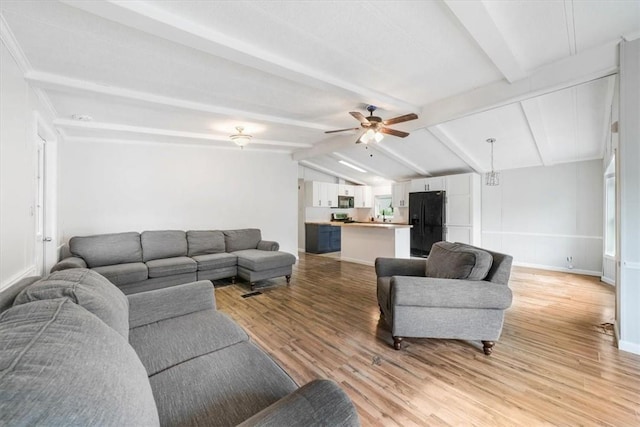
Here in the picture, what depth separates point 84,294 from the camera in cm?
126

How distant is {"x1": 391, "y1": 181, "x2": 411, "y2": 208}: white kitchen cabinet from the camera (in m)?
7.90

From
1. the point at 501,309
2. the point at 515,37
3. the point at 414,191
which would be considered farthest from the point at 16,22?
the point at 414,191

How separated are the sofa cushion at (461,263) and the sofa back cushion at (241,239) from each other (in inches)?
137

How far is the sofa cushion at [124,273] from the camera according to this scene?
346 centimetres

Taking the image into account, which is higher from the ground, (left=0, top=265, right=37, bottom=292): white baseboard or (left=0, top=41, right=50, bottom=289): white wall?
(left=0, top=41, right=50, bottom=289): white wall

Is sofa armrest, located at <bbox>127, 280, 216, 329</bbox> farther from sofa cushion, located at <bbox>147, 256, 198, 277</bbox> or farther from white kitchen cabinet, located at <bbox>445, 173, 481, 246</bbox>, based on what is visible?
white kitchen cabinet, located at <bbox>445, 173, 481, 246</bbox>

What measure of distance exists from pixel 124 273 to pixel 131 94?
2.22 meters

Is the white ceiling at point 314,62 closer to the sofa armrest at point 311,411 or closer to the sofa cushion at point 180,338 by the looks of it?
the sofa cushion at point 180,338

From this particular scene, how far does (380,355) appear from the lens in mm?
2340

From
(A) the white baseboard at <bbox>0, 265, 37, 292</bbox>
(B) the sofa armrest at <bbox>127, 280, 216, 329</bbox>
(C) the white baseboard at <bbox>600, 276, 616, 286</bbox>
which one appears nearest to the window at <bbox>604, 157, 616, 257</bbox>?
(C) the white baseboard at <bbox>600, 276, 616, 286</bbox>

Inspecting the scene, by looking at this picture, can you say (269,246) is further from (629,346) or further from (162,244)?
(629,346)

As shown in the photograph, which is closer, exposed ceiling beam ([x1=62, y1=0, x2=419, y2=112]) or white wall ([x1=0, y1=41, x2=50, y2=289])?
exposed ceiling beam ([x1=62, y1=0, x2=419, y2=112])

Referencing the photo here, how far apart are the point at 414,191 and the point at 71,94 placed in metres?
7.01

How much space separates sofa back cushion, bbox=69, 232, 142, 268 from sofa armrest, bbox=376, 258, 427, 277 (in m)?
3.65
